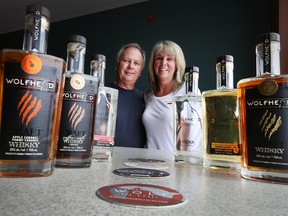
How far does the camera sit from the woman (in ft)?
5.00

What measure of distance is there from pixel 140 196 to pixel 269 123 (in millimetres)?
270

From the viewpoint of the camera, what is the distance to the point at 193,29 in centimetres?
280

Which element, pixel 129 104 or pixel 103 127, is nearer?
pixel 103 127

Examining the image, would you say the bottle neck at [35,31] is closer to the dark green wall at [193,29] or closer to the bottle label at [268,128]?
the bottle label at [268,128]

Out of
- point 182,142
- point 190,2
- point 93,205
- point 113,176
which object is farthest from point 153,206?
point 190,2

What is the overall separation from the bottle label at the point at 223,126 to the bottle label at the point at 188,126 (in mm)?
62

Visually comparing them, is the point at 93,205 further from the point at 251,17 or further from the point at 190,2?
the point at 190,2

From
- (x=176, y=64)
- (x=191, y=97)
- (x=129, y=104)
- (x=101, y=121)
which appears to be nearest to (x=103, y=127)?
(x=101, y=121)

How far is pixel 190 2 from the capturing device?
2.87 m

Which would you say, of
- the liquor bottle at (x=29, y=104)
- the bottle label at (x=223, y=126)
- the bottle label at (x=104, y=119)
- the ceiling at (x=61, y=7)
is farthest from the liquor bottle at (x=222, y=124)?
the ceiling at (x=61, y=7)

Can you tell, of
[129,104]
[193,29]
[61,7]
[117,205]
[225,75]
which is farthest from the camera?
[61,7]

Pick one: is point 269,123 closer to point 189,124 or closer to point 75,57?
point 189,124

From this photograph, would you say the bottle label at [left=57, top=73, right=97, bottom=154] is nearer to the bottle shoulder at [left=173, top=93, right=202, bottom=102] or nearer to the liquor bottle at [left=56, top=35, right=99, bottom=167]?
the liquor bottle at [left=56, top=35, right=99, bottom=167]

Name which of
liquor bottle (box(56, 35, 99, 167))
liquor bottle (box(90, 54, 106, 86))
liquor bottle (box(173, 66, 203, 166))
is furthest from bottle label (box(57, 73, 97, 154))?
liquor bottle (box(173, 66, 203, 166))
